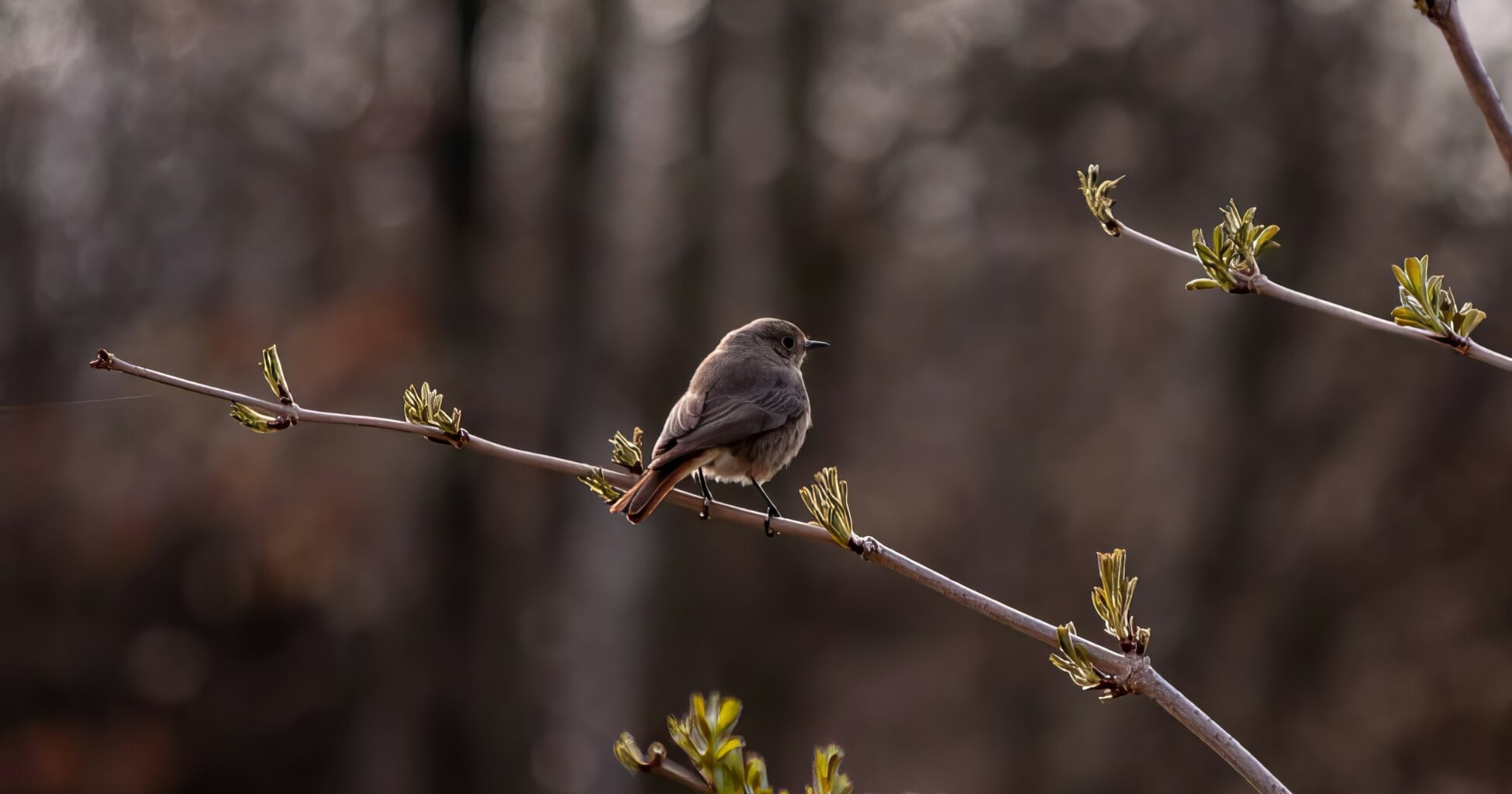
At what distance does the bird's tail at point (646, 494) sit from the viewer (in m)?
2.86

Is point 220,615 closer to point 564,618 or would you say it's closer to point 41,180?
point 564,618

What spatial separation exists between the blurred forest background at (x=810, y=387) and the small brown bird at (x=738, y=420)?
5.08 metres

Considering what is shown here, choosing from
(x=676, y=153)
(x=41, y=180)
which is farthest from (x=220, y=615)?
(x=676, y=153)

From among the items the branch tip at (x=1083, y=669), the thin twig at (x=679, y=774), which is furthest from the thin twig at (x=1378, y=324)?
the thin twig at (x=679, y=774)

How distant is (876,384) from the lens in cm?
1258

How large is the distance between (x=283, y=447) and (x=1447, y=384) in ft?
34.4

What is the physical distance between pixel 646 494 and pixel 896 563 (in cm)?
104

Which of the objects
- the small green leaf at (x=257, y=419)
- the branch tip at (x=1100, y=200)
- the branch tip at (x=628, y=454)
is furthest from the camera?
the branch tip at (x=628, y=454)

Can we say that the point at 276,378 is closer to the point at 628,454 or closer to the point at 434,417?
the point at 434,417

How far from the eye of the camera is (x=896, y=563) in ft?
7.02

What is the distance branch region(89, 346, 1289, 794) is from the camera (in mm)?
1784

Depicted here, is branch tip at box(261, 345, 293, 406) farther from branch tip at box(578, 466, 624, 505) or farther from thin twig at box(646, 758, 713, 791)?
thin twig at box(646, 758, 713, 791)

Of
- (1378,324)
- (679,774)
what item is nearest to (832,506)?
(679,774)

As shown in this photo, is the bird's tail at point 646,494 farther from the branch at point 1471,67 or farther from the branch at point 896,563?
the branch at point 1471,67
